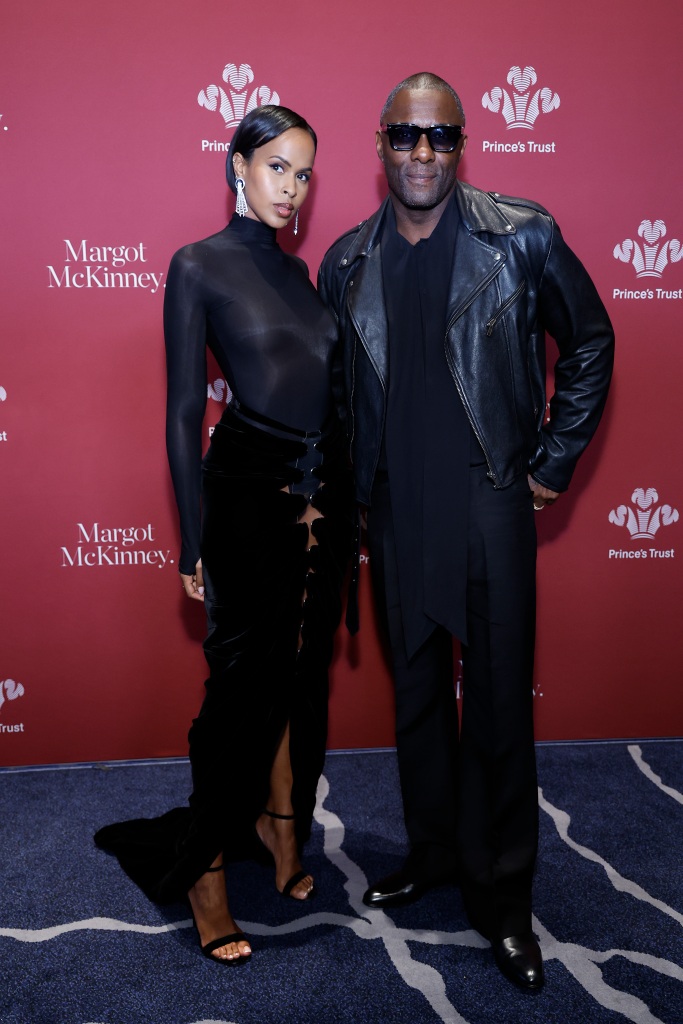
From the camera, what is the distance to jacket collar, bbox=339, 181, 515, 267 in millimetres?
2230

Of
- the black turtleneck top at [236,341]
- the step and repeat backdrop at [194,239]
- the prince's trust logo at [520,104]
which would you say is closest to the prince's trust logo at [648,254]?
the step and repeat backdrop at [194,239]

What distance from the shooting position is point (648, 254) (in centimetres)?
328

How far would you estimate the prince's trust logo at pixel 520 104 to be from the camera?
3127 millimetres

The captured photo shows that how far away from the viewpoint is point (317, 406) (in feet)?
7.82

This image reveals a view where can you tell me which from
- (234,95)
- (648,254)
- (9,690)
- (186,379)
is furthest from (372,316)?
(9,690)

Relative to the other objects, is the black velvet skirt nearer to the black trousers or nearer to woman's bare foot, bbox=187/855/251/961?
woman's bare foot, bbox=187/855/251/961

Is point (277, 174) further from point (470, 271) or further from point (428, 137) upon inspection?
point (470, 271)

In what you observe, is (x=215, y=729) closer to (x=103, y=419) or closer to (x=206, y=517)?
(x=206, y=517)

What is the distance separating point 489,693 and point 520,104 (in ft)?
6.68

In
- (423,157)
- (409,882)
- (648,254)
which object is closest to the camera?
(423,157)

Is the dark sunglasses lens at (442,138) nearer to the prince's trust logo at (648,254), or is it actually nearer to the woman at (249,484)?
the woman at (249,484)

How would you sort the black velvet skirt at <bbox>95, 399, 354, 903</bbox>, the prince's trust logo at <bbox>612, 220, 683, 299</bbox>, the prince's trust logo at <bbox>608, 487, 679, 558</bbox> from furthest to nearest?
the prince's trust logo at <bbox>608, 487, 679, 558</bbox> < the prince's trust logo at <bbox>612, 220, 683, 299</bbox> < the black velvet skirt at <bbox>95, 399, 354, 903</bbox>

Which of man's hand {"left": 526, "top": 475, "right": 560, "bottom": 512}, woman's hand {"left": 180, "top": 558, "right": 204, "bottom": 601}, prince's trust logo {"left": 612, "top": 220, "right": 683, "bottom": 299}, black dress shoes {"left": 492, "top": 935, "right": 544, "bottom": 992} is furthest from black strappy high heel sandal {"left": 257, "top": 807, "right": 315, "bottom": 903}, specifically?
prince's trust logo {"left": 612, "top": 220, "right": 683, "bottom": 299}

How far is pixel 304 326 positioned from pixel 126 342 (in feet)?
3.47
